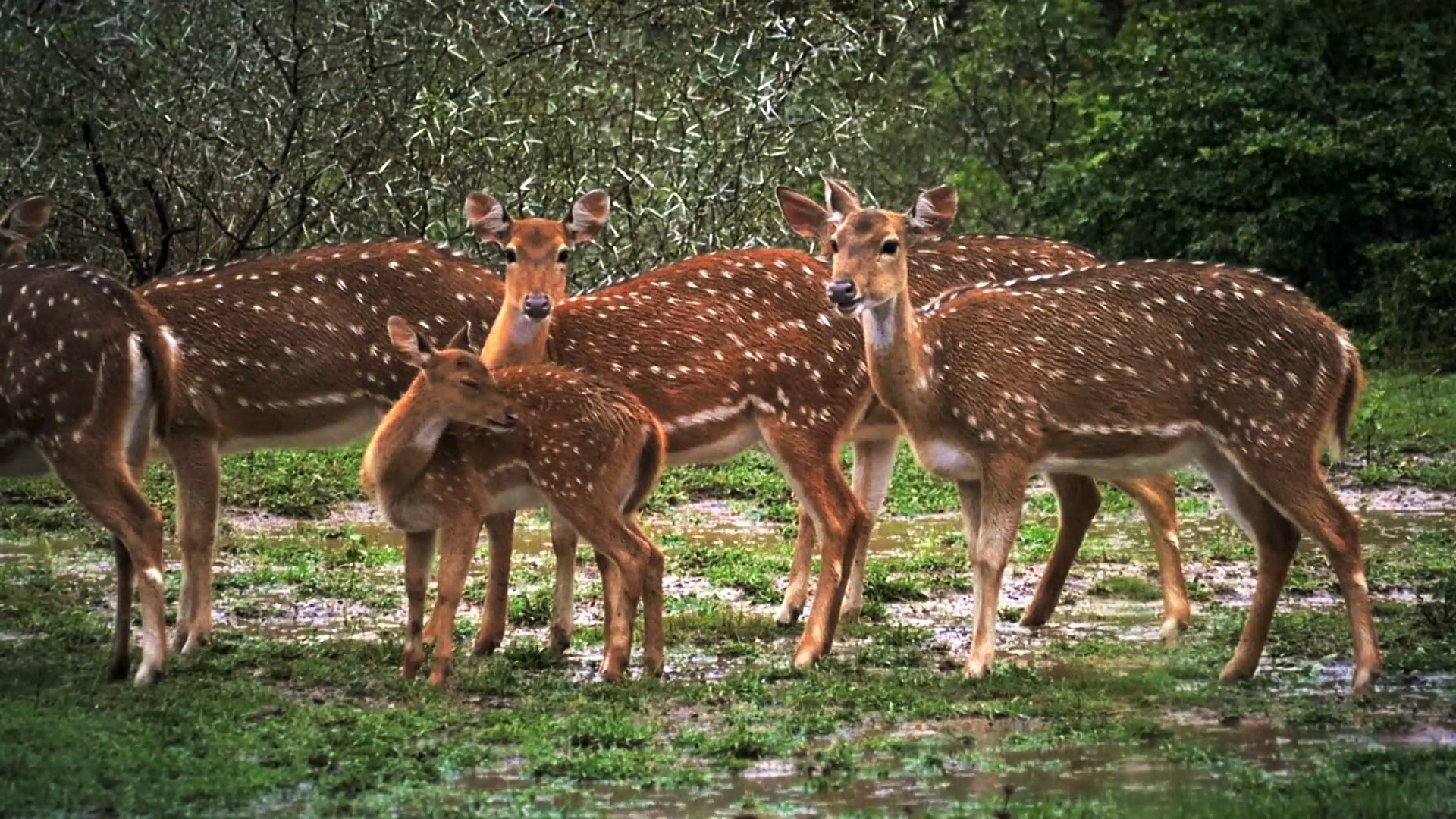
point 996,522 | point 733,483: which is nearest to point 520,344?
point 996,522

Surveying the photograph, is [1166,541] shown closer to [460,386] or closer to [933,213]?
[933,213]

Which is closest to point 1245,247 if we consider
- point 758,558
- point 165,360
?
point 758,558

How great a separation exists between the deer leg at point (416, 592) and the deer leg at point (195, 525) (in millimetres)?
964

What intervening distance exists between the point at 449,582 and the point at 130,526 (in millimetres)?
1100

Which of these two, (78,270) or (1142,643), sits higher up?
(78,270)

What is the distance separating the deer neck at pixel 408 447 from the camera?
846 centimetres

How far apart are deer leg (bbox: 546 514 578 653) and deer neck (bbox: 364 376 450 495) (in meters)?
0.63

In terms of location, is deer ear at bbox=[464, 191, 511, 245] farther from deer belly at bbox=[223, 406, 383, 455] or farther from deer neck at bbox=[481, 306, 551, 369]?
deer belly at bbox=[223, 406, 383, 455]

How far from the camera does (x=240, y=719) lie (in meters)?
7.45

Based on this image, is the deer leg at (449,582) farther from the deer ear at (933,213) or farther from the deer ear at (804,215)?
the deer ear at (804,215)

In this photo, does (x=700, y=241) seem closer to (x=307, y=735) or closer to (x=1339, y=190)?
(x=1339, y=190)

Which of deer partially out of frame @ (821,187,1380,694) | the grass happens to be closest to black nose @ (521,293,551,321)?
deer partially out of frame @ (821,187,1380,694)

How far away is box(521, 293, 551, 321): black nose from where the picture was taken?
893 centimetres

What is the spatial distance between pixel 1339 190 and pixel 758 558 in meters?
7.25
